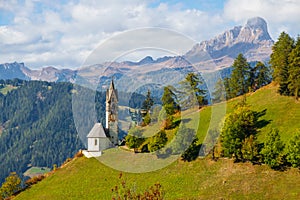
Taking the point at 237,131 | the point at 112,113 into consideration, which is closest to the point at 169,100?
the point at 112,113

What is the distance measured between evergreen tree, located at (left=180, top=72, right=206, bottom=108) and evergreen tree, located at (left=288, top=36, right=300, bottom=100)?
78.0ft

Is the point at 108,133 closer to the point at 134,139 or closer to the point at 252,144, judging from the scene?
the point at 134,139

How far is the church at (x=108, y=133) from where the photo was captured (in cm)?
9869

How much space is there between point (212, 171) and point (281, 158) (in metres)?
12.1

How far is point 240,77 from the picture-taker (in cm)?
11644

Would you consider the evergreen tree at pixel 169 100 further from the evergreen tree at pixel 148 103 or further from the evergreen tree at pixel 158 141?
the evergreen tree at pixel 158 141

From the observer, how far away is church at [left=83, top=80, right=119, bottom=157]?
324 ft

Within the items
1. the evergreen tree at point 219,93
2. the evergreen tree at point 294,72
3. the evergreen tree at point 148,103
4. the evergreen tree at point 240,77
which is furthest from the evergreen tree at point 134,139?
the evergreen tree at point 294,72

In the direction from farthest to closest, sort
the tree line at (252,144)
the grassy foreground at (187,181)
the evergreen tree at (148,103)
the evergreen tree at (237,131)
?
1. the evergreen tree at (148,103)
2. the evergreen tree at (237,131)
3. the tree line at (252,144)
4. the grassy foreground at (187,181)

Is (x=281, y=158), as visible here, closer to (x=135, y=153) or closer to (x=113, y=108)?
(x=135, y=153)

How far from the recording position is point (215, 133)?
85.2 m

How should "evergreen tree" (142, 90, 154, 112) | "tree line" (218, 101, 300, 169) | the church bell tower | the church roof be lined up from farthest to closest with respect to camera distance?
1. "evergreen tree" (142, 90, 154, 112)
2. the church bell tower
3. the church roof
4. "tree line" (218, 101, 300, 169)

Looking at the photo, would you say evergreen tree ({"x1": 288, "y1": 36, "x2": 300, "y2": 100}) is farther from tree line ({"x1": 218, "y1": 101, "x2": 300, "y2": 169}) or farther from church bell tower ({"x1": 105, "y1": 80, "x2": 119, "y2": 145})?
church bell tower ({"x1": 105, "y1": 80, "x2": 119, "y2": 145})

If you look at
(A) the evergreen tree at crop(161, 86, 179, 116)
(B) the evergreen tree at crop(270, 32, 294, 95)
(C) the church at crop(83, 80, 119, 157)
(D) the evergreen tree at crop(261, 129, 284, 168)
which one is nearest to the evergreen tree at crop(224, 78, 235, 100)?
(A) the evergreen tree at crop(161, 86, 179, 116)
